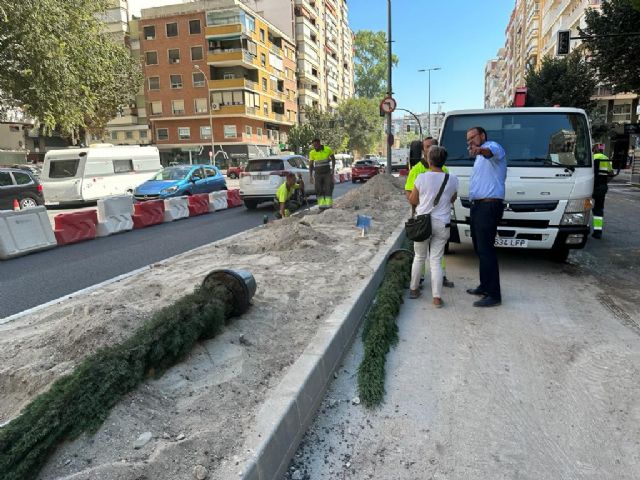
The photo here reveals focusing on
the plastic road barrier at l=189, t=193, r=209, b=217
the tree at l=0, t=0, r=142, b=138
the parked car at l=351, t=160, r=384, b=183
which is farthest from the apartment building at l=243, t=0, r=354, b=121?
the plastic road barrier at l=189, t=193, r=209, b=217

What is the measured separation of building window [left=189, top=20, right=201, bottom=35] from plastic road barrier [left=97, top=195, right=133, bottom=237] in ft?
158

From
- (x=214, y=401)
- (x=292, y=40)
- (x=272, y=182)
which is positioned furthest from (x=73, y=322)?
(x=292, y=40)

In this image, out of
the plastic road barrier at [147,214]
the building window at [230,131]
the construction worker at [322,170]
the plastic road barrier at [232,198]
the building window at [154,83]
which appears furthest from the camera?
the building window at [154,83]

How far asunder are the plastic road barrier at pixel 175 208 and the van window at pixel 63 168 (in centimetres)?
701

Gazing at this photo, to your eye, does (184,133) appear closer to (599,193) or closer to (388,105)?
(388,105)

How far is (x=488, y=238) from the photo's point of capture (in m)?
5.27

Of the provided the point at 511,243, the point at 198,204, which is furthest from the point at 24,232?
the point at 511,243

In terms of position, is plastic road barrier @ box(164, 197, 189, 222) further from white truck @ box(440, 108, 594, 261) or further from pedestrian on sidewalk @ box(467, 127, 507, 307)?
pedestrian on sidewalk @ box(467, 127, 507, 307)

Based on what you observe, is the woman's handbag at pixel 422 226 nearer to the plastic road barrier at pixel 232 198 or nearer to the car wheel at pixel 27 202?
the plastic road barrier at pixel 232 198

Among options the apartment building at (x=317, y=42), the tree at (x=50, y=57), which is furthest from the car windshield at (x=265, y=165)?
the apartment building at (x=317, y=42)

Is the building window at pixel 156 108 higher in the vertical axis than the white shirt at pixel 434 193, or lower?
higher

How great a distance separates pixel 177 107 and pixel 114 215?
47.5 m

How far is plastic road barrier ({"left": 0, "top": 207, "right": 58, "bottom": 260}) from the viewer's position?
8.69 metres

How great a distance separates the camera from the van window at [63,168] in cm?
1881
